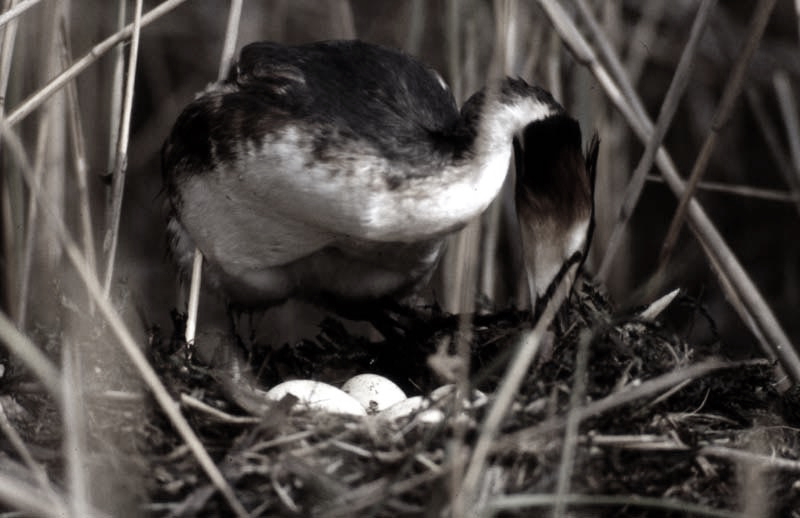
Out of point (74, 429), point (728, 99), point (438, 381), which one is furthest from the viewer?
point (438, 381)

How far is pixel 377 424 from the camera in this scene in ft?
8.80

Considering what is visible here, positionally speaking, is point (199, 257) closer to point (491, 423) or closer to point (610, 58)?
point (610, 58)

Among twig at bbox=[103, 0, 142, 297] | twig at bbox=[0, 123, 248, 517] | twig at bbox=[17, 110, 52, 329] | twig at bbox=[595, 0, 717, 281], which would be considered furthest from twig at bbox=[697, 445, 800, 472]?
twig at bbox=[17, 110, 52, 329]

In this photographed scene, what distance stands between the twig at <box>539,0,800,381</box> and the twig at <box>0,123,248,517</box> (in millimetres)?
1390

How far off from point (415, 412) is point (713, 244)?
1020 mm

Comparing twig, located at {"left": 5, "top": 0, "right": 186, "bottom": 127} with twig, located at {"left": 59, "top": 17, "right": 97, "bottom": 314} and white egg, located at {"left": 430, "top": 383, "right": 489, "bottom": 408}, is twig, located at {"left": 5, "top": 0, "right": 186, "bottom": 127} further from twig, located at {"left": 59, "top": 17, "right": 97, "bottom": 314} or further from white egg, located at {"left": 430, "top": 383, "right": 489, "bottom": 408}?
white egg, located at {"left": 430, "top": 383, "right": 489, "bottom": 408}

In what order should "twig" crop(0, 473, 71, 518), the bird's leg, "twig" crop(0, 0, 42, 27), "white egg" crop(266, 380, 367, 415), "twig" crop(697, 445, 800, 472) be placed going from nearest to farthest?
"twig" crop(0, 473, 71, 518), "twig" crop(697, 445, 800, 472), "white egg" crop(266, 380, 367, 415), "twig" crop(0, 0, 42, 27), the bird's leg

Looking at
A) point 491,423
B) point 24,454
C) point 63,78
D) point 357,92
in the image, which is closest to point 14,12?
point 63,78

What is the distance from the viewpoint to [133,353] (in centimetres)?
246

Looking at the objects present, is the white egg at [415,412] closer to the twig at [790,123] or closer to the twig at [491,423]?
the twig at [491,423]

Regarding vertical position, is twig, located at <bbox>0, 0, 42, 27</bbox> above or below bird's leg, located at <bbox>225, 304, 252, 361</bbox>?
above

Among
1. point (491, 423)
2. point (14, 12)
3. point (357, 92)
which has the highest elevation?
point (14, 12)

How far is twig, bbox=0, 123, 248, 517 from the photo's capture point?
237 centimetres

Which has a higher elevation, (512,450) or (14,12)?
(14,12)
